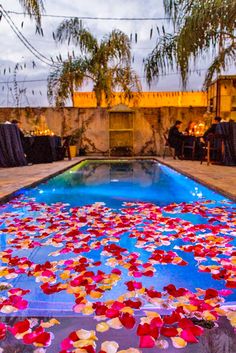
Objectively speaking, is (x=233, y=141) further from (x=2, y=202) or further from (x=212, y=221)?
(x=2, y=202)

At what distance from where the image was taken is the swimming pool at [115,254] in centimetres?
162

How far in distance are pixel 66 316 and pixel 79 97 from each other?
49.4 feet

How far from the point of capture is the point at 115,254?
7.44ft

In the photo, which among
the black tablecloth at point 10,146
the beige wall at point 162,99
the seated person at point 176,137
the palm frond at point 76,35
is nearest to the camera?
the black tablecloth at point 10,146

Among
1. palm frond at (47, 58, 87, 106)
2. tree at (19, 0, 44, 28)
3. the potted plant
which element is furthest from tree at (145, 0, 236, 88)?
palm frond at (47, 58, 87, 106)

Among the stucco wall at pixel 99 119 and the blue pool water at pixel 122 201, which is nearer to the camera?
the blue pool water at pixel 122 201

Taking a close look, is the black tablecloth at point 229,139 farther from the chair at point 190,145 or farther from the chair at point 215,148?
the chair at point 190,145

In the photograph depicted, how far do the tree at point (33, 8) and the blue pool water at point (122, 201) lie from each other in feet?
7.83

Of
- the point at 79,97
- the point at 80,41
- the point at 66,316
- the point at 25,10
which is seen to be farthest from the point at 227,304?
the point at 79,97

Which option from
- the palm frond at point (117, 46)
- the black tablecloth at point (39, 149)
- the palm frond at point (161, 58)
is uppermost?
the palm frond at point (117, 46)

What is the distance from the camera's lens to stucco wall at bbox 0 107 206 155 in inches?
507

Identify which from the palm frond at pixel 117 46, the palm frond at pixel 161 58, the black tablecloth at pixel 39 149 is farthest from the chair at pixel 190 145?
the palm frond at pixel 117 46

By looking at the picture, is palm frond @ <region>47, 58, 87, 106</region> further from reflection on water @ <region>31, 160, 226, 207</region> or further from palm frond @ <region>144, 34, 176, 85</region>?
reflection on water @ <region>31, 160, 226, 207</region>

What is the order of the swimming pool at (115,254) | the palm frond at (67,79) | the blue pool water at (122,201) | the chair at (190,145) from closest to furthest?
the swimming pool at (115,254) < the blue pool water at (122,201) < the chair at (190,145) < the palm frond at (67,79)
